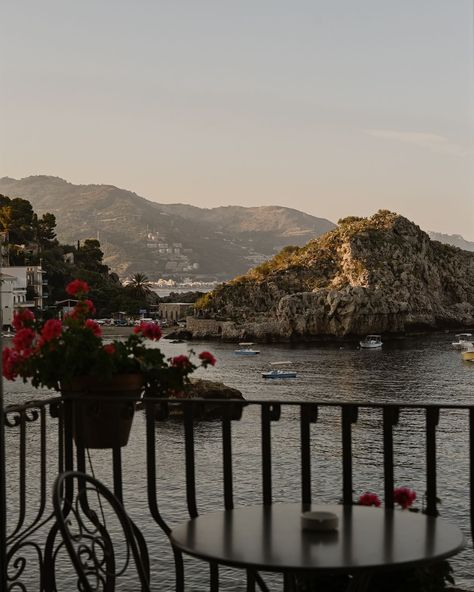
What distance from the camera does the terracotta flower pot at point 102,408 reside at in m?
4.04

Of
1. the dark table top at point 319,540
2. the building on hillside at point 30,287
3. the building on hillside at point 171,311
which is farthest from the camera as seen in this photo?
the building on hillside at point 171,311

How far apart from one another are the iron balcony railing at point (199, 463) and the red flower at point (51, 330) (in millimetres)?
280

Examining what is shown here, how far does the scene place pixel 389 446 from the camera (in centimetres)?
381

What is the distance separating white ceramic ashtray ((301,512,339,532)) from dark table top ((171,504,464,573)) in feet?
0.06

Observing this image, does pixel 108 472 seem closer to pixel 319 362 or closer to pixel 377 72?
pixel 319 362

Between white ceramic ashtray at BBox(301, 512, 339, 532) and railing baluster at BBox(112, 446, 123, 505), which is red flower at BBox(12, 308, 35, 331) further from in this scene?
white ceramic ashtray at BBox(301, 512, 339, 532)

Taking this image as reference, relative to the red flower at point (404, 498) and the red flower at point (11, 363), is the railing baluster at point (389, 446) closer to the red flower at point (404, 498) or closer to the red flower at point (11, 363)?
the red flower at point (404, 498)

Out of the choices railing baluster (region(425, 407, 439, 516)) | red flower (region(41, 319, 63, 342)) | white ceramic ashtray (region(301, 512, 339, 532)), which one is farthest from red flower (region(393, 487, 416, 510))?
red flower (region(41, 319, 63, 342))

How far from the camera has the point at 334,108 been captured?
139000 mm

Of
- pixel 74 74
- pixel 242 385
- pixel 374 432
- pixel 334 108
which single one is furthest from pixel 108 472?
pixel 334 108

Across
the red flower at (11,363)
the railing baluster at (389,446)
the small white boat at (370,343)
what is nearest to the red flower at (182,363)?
the red flower at (11,363)

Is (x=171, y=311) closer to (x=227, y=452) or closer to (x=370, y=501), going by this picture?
(x=227, y=452)

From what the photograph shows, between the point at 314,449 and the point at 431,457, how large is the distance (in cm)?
3451

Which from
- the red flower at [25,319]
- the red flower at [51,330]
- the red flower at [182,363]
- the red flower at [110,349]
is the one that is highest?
the red flower at [25,319]
